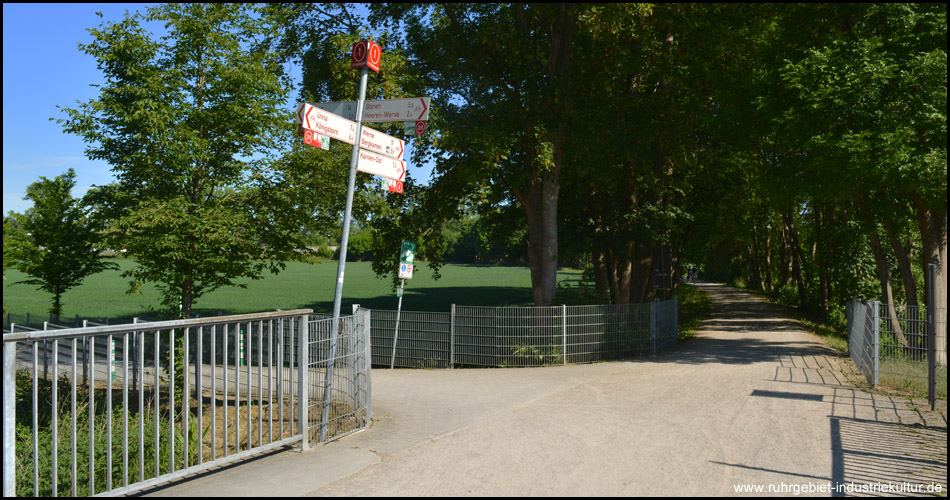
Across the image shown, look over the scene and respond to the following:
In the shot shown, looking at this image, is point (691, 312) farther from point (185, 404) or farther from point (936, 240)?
point (185, 404)

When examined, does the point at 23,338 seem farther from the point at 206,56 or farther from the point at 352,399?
the point at 206,56

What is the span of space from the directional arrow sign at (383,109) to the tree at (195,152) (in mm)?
7001

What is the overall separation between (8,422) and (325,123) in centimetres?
399

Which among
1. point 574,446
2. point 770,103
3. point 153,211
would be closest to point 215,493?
point 574,446

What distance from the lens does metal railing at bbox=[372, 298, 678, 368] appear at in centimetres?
1389

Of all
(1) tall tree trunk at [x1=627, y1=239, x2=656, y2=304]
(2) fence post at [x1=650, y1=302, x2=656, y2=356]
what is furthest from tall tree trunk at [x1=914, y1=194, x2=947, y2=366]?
(1) tall tree trunk at [x1=627, y1=239, x2=656, y2=304]

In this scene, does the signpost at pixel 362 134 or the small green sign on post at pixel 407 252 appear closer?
the signpost at pixel 362 134

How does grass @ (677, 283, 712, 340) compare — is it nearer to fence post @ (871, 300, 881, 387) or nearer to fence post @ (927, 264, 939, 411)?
fence post @ (871, 300, 881, 387)

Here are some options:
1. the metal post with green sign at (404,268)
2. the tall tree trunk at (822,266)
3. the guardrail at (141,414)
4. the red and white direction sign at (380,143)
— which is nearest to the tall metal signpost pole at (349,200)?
the red and white direction sign at (380,143)

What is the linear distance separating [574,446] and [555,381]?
4813 mm

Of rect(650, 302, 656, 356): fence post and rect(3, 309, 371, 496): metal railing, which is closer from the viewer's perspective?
rect(3, 309, 371, 496): metal railing

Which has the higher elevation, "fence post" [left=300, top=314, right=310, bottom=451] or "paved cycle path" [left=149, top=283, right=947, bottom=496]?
"fence post" [left=300, top=314, right=310, bottom=451]

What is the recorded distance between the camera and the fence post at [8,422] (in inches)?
166

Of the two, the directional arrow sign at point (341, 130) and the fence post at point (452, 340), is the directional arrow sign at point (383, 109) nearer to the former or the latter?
the directional arrow sign at point (341, 130)
